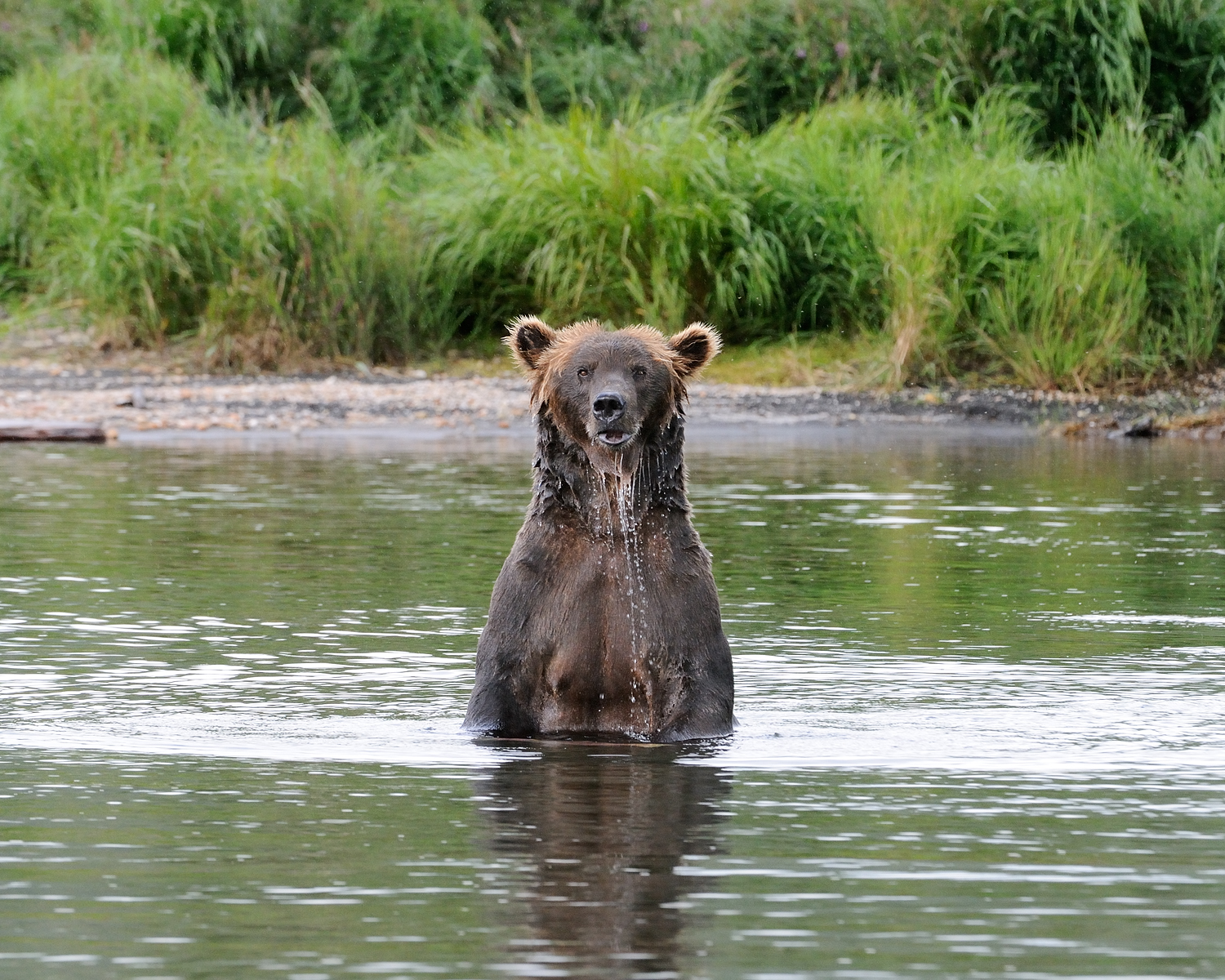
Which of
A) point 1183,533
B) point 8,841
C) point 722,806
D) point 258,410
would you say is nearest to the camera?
point 8,841

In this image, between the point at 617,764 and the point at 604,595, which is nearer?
the point at 617,764

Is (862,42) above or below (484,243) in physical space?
above

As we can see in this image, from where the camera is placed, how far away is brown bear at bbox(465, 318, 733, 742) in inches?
260

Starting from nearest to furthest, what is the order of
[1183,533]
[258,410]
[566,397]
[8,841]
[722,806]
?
1. [8,841]
2. [722,806]
3. [566,397]
4. [1183,533]
5. [258,410]

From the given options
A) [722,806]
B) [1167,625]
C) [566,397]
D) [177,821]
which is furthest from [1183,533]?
[177,821]

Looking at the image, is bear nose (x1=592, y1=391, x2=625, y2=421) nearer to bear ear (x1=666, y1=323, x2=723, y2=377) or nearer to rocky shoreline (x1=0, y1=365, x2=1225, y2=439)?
bear ear (x1=666, y1=323, x2=723, y2=377)

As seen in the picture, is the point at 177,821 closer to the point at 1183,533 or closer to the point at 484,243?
the point at 1183,533

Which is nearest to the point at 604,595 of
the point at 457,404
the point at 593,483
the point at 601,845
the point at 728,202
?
the point at 593,483

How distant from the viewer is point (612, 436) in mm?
6715

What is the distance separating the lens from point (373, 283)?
776 inches

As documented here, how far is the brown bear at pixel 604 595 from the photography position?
661 centimetres

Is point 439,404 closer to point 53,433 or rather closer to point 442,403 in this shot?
point 442,403

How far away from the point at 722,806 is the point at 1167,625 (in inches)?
144

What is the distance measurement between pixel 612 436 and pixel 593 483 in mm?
172
